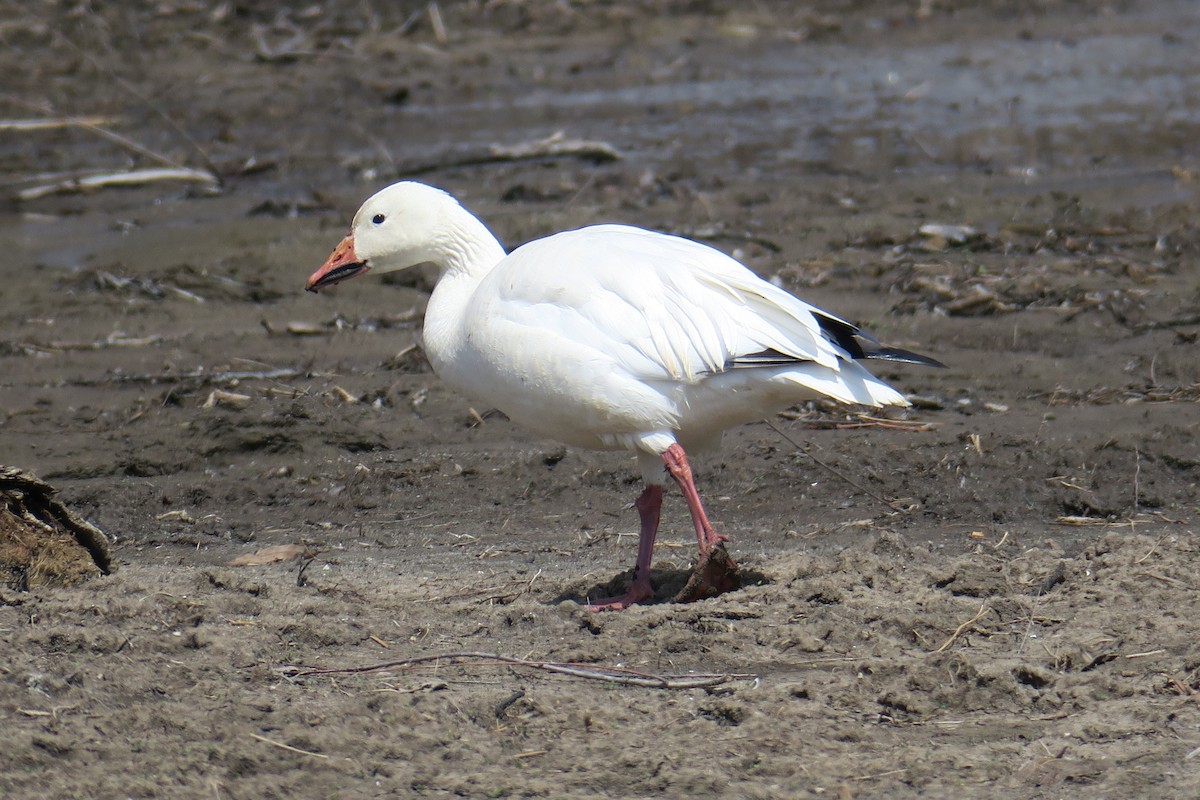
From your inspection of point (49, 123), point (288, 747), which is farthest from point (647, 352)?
point (49, 123)

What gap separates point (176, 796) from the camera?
334 cm

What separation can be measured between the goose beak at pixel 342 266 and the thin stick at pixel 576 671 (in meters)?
2.05

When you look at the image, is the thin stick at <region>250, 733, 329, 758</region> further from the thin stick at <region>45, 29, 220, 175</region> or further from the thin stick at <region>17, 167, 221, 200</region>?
the thin stick at <region>17, 167, 221, 200</region>

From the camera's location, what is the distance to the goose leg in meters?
4.73

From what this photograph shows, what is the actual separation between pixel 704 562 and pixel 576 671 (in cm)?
82

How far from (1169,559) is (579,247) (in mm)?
2251

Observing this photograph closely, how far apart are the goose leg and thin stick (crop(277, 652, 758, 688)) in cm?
67

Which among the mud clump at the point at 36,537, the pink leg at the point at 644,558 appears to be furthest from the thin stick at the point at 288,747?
the mud clump at the point at 36,537

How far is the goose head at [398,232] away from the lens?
5492mm

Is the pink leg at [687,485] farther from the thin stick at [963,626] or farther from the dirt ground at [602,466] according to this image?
the thin stick at [963,626]

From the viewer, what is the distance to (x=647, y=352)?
4.78 metres

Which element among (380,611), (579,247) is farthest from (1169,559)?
(380,611)

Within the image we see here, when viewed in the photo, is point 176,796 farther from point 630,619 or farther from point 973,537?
point 973,537

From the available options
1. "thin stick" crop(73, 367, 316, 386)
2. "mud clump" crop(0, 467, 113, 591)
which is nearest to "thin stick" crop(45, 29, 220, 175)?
"thin stick" crop(73, 367, 316, 386)
